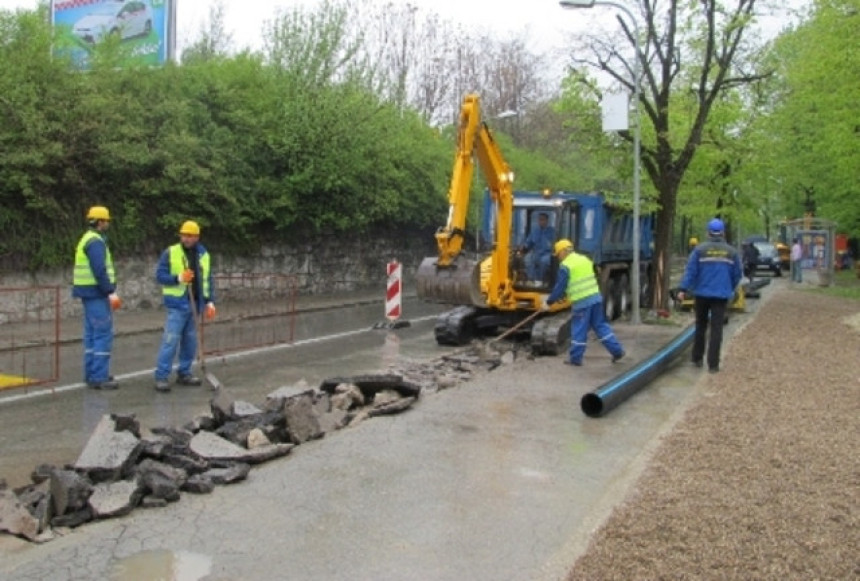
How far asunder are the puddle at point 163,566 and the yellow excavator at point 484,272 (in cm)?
874

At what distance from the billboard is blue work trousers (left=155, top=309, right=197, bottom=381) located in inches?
518

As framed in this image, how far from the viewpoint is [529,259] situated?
14516 millimetres

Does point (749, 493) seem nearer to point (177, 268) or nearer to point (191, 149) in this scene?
point (177, 268)

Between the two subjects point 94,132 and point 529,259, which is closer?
point 529,259

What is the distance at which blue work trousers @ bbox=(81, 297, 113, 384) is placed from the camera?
9516 mm

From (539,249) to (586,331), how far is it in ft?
10.8

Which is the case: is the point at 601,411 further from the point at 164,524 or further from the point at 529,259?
the point at 529,259

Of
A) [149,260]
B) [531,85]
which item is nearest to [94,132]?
[149,260]

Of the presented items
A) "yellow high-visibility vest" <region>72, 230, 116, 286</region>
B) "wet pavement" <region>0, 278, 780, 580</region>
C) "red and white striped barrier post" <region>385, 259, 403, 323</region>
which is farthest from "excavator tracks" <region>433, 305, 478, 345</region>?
"yellow high-visibility vest" <region>72, 230, 116, 286</region>

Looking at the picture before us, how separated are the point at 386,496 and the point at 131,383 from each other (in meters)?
5.41

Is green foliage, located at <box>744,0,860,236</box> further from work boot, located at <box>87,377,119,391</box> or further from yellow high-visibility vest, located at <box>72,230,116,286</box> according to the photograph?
work boot, located at <box>87,377,119,391</box>

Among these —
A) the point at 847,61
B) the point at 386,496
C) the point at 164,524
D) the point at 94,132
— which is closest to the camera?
the point at 164,524

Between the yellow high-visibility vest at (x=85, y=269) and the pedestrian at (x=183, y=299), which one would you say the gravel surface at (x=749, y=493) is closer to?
the pedestrian at (x=183, y=299)

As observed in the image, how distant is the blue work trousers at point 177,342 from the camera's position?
9539mm
